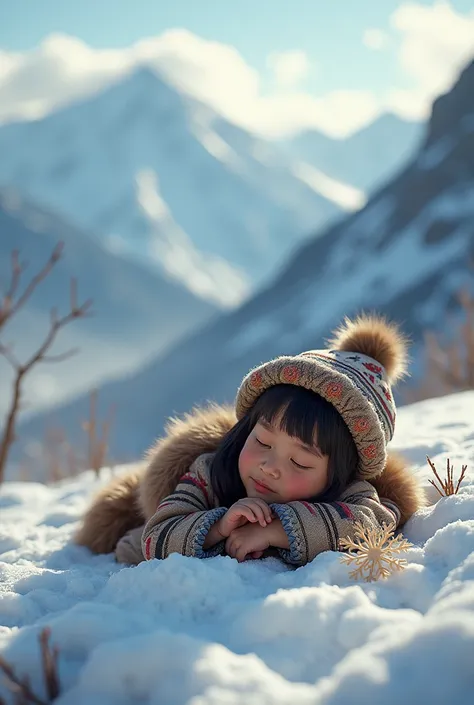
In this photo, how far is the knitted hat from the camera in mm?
1929

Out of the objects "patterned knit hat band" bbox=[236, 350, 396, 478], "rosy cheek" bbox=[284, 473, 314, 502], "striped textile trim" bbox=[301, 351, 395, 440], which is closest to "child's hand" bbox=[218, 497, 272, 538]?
"rosy cheek" bbox=[284, 473, 314, 502]

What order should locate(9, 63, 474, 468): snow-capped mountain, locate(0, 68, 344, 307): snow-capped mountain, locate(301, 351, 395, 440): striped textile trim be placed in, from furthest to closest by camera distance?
locate(0, 68, 344, 307): snow-capped mountain → locate(9, 63, 474, 468): snow-capped mountain → locate(301, 351, 395, 440): striped textile trim

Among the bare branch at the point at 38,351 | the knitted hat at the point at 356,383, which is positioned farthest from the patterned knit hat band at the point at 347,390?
the bare branch at the point at 38,351

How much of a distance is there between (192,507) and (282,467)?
30 cm

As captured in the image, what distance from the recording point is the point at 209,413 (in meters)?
2.46

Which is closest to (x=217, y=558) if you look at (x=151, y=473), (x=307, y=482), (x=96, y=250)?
(x=307, y=482)

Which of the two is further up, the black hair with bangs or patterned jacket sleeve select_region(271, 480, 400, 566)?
the black hair with bangs

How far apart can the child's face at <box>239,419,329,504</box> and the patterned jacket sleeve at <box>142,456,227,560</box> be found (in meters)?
0.13

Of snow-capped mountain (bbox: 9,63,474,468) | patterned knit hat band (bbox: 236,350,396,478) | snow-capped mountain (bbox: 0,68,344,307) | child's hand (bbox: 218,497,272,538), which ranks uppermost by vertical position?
snow-capped mountain (bbox: 0,68,344,307)

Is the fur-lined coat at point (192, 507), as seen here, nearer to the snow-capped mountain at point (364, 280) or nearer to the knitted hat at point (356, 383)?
the knitted hat at point (356, 383)

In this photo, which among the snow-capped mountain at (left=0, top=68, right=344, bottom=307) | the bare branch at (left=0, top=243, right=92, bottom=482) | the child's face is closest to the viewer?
the child's face

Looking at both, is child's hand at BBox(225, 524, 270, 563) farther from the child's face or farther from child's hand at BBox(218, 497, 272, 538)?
the child's face

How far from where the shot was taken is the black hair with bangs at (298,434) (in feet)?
6.22

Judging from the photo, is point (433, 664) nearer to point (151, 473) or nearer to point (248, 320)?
point (151, 473)
